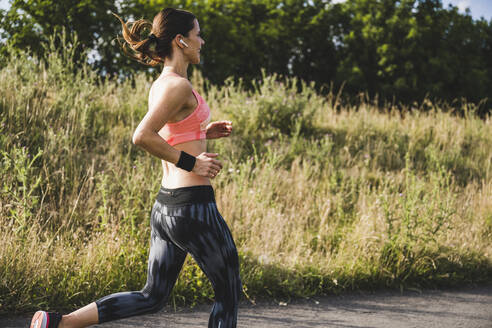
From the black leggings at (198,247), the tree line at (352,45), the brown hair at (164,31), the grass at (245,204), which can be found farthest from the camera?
the tree line at (352,45)

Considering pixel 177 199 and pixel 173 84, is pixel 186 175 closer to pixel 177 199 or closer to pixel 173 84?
pixel 177 199

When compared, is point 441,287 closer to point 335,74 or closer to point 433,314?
point 433,314

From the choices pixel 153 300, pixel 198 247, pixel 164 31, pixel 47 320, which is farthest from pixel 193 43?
pixel 47 320

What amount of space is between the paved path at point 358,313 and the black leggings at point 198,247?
1.23 meters

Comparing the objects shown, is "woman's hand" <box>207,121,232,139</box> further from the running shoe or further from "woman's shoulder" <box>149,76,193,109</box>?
the running shoe

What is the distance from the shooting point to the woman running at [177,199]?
2.45 meters

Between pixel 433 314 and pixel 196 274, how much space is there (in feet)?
7.32

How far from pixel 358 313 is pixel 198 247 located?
2294mm

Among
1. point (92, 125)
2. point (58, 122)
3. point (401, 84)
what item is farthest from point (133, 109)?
point (401, 84)

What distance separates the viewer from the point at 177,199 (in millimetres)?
2568

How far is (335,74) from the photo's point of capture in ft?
107

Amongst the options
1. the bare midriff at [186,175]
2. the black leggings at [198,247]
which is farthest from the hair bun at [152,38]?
the black leggings at [198,247]

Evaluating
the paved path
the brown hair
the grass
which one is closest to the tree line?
the grass

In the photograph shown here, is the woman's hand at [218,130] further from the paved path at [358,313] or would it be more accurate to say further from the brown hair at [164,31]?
the paved path at [358,313]
